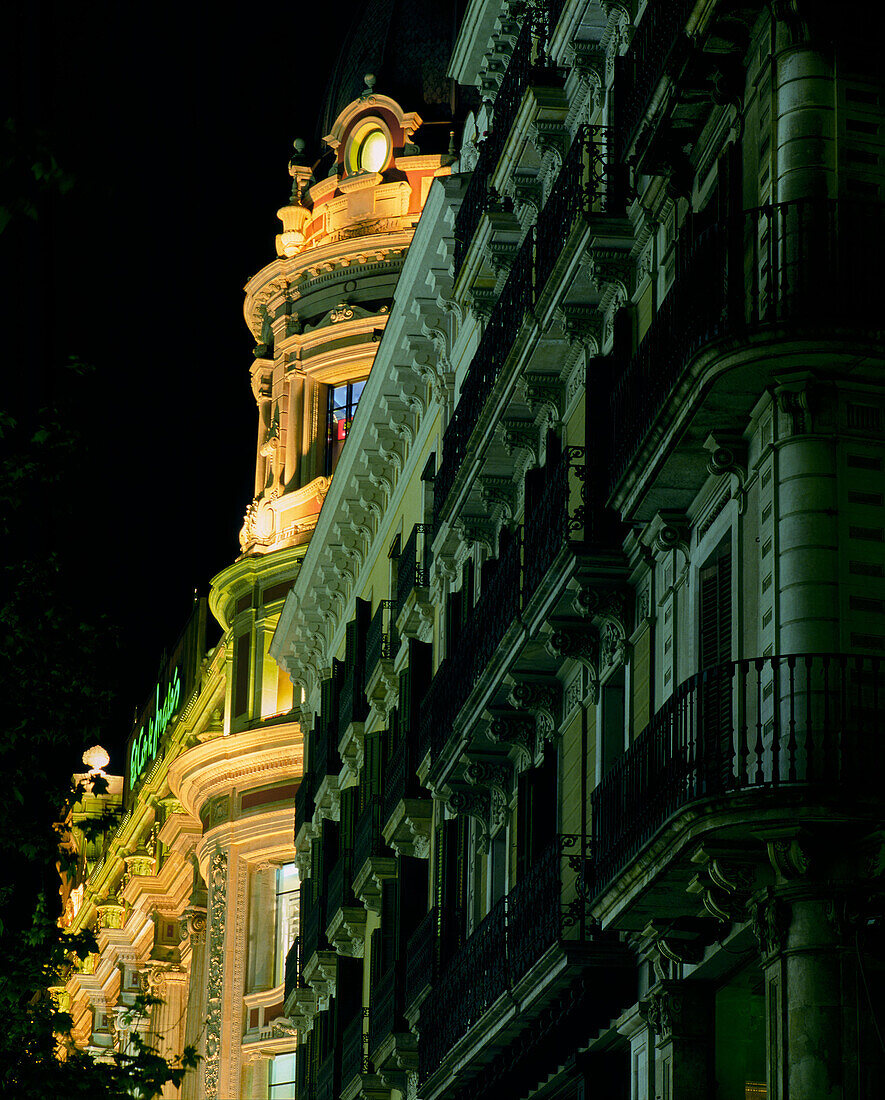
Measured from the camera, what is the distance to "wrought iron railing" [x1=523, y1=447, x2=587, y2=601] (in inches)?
914

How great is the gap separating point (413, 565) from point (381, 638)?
2995 mm

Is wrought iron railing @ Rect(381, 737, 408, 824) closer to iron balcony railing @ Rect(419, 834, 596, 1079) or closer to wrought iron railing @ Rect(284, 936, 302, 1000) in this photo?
iron balcony railing @ Rect(419, 834, 596, 1079)

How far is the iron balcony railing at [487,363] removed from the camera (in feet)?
88.5

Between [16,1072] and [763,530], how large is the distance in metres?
10.6

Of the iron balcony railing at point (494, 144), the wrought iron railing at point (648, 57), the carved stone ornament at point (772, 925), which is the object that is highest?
the iron balcony railing at point (494, 144)

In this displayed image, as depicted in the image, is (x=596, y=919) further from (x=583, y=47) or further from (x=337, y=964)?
(x=337, y=964)

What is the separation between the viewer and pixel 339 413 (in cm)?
5694

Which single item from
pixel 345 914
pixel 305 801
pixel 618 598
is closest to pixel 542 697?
pixel 618 598

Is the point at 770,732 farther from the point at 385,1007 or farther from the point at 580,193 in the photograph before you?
the point at 385,1007

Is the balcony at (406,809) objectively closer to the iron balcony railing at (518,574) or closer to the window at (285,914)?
the iron balcony railing at (518,574)

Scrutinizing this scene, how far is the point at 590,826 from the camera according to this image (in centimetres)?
2334

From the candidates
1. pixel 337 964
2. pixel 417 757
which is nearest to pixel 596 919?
pixel 417 757

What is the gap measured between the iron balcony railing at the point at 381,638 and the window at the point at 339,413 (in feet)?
51.4

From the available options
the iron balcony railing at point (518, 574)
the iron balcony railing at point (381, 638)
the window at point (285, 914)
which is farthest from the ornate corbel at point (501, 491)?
the window at point (285, 914)
